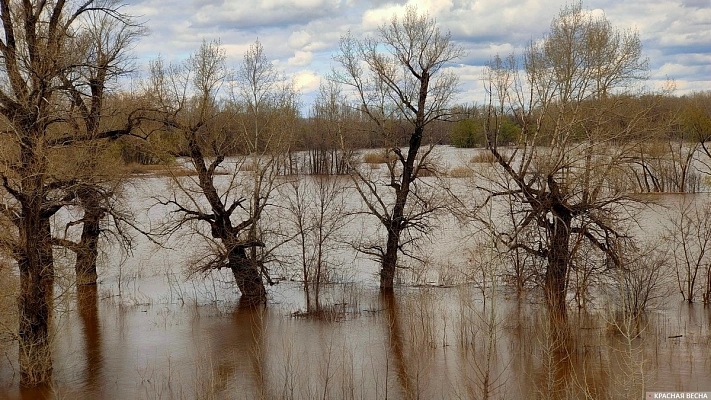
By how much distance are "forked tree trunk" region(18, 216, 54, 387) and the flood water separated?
29cm

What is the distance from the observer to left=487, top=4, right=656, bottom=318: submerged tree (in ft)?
55.6

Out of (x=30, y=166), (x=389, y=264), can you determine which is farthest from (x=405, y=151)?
(x=30, y=166)

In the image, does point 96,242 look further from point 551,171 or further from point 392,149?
point 551,171

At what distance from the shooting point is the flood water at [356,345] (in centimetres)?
1242

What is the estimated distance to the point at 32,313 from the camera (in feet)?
42.4

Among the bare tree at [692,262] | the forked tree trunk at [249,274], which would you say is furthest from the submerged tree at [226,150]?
the bare tree at [692,262]

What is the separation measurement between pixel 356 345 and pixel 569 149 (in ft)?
24.4

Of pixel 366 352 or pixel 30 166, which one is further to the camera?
pixel 366 352

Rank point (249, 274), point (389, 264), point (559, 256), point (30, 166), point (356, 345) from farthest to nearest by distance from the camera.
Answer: point (389, 264) → point (249, 274) → point (559, 256) → point (356, 345) → point (30, 166)

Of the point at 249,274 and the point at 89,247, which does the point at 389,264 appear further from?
the point at 89,247

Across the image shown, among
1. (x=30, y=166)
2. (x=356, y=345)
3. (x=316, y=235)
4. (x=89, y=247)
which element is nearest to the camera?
(x=30, y=166)

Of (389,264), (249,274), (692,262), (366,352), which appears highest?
(249,274)

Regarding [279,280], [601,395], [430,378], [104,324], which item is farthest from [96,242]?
[601,395]

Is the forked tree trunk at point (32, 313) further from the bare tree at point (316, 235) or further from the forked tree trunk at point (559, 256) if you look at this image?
the forked tree trunk at point (559, 256)
